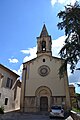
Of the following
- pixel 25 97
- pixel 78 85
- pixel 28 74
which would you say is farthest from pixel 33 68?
pixel 78 85

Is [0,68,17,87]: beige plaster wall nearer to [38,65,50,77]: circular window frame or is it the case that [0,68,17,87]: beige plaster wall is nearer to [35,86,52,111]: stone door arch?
[38,65,50,77]: circular window frame

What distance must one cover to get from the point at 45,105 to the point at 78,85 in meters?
17.7

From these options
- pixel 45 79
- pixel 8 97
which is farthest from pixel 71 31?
pixel 8 97

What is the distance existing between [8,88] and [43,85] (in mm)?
6424

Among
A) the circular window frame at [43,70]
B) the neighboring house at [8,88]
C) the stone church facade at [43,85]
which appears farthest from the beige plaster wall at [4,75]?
the circular window frame at [43,70]

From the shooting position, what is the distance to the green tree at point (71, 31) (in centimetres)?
1502

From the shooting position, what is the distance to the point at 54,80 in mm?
26656

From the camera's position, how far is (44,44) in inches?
1232

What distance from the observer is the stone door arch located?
26.0m

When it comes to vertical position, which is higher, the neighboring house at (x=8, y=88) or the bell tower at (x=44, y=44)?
the bell tower at (x=44, y=44)

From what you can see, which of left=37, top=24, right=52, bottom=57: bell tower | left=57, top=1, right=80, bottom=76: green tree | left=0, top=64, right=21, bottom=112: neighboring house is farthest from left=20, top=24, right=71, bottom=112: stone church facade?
left=57, top=1, right=80, bottom=76: green tree

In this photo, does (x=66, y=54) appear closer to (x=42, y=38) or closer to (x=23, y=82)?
(x=23, y=82)

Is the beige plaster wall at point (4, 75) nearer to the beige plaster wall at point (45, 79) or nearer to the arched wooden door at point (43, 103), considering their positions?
the beige plaster wall at point (45, 79)

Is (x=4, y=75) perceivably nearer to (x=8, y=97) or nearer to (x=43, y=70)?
(x=8, y=97)
